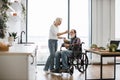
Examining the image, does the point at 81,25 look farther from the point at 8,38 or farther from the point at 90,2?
the point at 8,38

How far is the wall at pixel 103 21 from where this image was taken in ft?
26.9

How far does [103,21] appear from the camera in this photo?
27.1ft

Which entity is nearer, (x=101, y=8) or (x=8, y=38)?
(x=8, y=38)

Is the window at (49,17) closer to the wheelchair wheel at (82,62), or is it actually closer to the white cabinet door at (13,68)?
the wheelchair wheel at (82,62)

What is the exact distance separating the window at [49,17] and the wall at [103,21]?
290 mm

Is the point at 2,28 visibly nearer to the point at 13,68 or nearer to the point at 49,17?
the point at 13,68

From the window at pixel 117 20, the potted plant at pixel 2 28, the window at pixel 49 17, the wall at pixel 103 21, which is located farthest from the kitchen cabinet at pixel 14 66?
the window at pixel 117 20

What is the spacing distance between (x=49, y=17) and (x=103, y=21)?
6.15ft

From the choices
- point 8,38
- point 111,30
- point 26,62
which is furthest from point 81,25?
point 26,62

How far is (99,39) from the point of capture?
8297 mm

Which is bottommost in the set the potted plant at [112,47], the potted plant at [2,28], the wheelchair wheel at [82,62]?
the wheelchair wheel at [82,62]

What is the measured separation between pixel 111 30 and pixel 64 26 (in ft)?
5.44

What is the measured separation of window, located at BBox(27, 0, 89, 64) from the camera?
26.6 ft

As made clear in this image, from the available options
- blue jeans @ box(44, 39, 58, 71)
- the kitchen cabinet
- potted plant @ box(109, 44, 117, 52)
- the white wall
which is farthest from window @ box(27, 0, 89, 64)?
the kitchen cabinet
